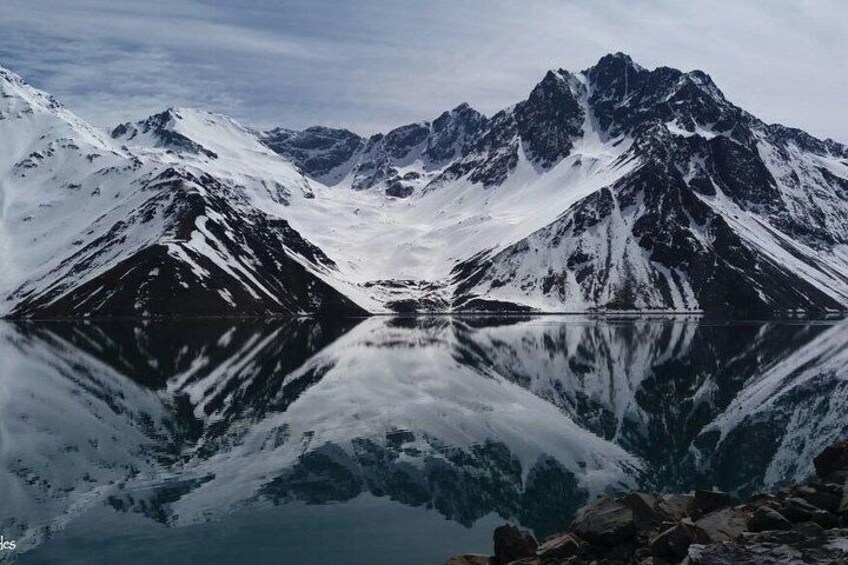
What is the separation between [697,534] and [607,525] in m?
4.63

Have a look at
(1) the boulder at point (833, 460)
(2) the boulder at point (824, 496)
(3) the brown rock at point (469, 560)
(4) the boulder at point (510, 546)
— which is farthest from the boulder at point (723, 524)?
(1) the boulder at point (833, 460)

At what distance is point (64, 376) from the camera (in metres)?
122

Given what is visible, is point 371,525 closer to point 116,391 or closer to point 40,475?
point 40,475

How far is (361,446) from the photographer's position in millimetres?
73250

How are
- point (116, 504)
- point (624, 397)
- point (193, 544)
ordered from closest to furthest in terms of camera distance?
point (193, 544), point (116, 504), point (624, 397)

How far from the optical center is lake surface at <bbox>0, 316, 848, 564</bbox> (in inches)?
1917

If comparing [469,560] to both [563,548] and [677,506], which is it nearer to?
[563,548]

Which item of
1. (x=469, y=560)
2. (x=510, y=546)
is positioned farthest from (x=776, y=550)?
(x=469, y=560)

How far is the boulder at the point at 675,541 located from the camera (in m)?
35.5

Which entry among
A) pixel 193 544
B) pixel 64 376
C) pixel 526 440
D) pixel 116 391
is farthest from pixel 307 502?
pixel 64 376

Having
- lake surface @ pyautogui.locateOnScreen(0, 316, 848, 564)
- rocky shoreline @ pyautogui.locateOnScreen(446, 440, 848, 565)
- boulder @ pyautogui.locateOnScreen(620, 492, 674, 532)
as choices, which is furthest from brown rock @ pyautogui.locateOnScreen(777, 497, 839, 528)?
lake surface @ pyautogui.locateOnScreen(0, 316, 848, 564)

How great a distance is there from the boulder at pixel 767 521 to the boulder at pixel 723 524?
1.70ft

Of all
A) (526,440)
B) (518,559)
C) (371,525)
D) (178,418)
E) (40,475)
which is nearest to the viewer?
(518,559)

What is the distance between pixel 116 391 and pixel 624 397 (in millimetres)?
71652
